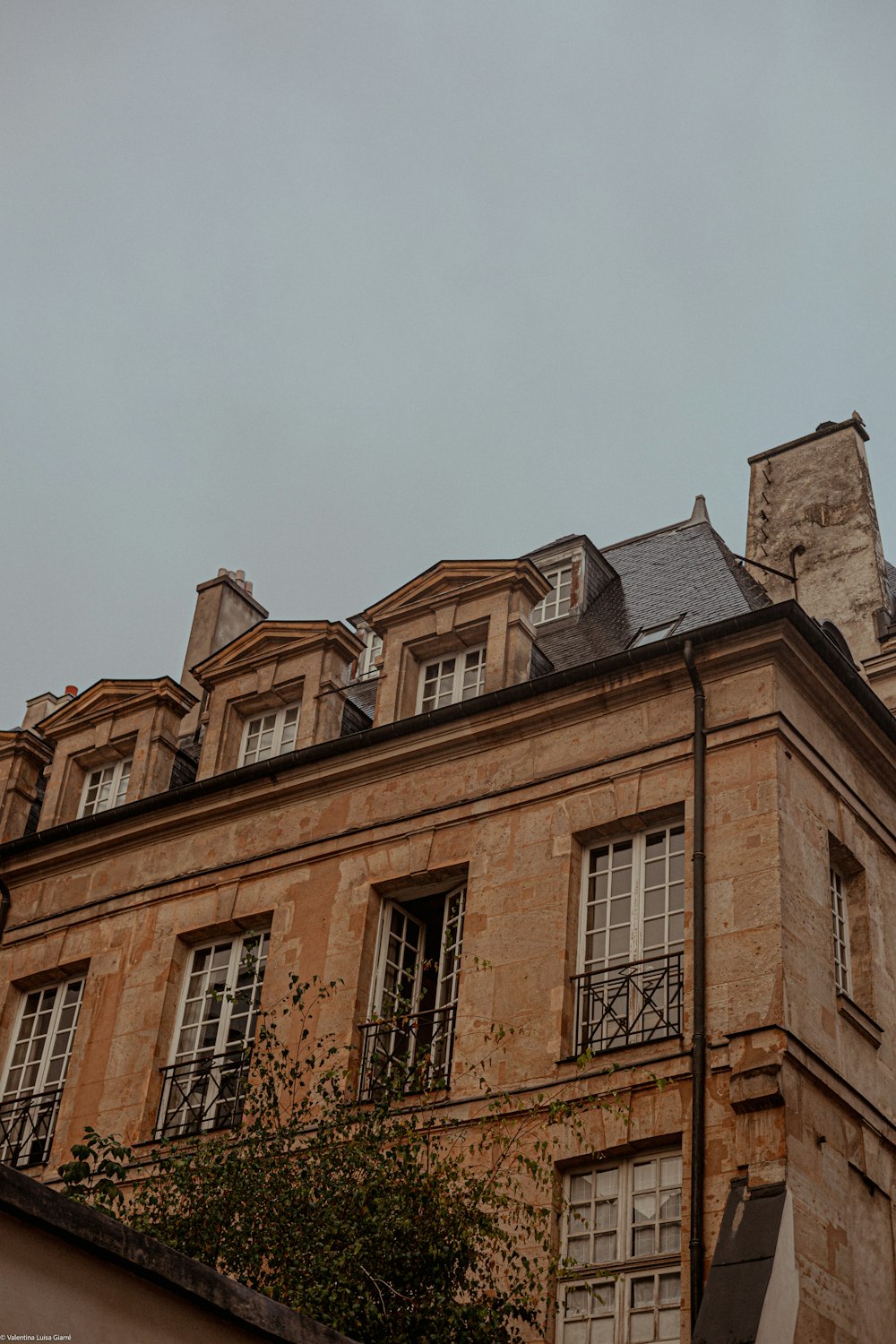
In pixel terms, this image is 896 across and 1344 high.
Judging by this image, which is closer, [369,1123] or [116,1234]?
[116,1234]

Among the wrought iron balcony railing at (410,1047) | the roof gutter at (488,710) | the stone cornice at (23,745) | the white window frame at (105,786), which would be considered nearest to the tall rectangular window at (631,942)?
the wrought iron balcony railing at (410,1047)

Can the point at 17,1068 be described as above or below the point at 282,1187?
above

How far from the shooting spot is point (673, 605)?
1608 centimetres

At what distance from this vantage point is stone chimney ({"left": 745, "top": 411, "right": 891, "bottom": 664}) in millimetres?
18781

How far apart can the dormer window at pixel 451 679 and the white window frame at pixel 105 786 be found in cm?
364

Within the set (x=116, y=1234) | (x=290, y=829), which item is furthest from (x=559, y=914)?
(x=116, y=1234)

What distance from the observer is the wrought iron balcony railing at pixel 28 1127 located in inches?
585

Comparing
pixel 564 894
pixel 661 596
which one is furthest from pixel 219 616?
pixel 564 894

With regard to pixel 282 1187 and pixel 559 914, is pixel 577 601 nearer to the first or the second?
pixel 559 914

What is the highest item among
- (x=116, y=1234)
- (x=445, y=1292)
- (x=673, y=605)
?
(x=673, y=605)

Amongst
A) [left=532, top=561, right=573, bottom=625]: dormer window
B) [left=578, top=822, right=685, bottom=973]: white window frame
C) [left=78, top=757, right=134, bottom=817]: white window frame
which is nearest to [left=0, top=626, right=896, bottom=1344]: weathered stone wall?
[left=578, top=822, right=685, bottom=973]: white window frame

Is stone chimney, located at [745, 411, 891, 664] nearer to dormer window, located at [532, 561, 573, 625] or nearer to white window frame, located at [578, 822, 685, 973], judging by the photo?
dormer window, located at [532, 561, 573, 625]

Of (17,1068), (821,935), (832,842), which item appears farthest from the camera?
(17,1068)

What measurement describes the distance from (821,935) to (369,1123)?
12.2ft
